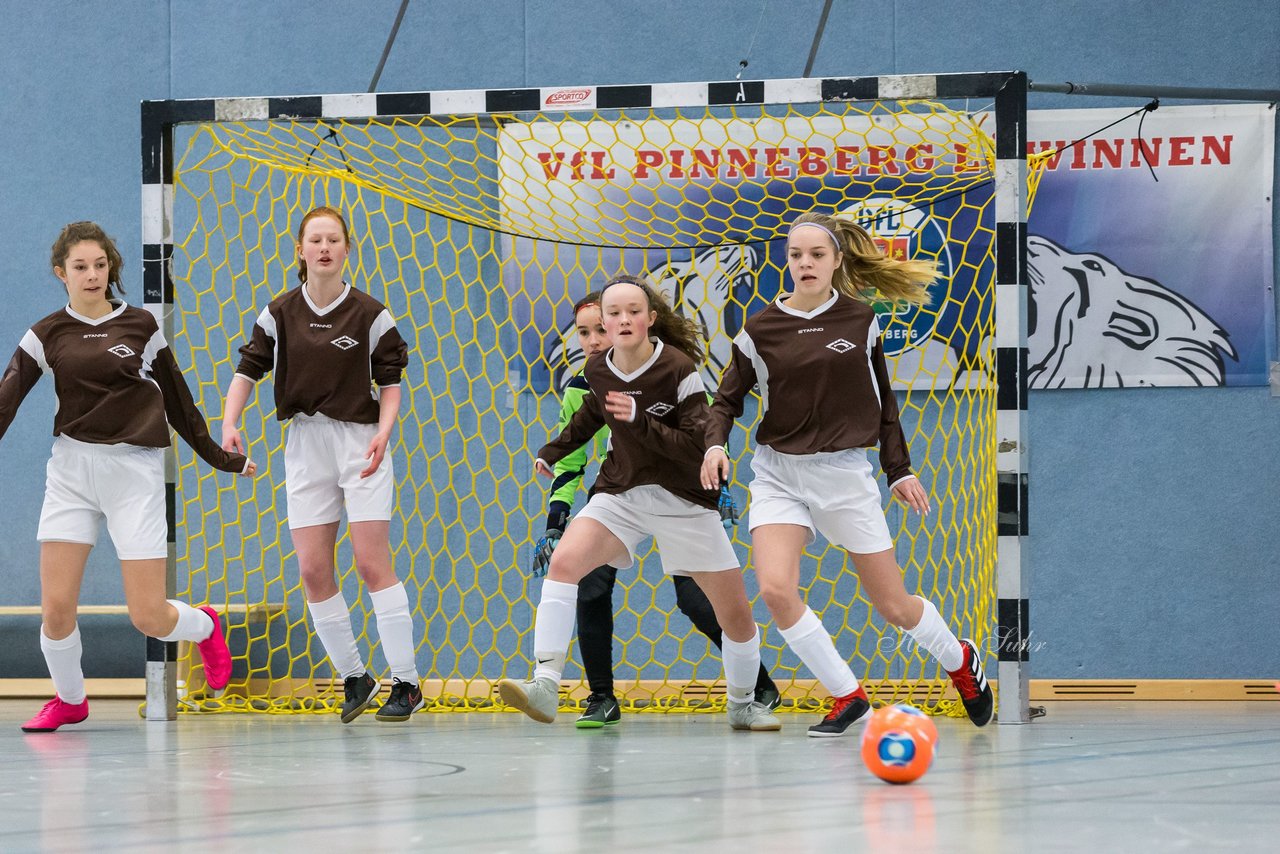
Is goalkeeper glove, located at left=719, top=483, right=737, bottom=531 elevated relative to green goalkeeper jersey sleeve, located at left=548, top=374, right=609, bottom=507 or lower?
lower

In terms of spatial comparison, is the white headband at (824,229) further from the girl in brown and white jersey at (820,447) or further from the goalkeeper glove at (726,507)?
the goalkeeper glove at (726,507)

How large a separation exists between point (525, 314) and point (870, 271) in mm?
2101

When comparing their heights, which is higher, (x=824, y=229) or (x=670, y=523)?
(x=824, y=229)

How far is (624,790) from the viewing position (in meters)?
3.05

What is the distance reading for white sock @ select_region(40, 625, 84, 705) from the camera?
4539 millimetres

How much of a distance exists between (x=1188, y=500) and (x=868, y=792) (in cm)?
361

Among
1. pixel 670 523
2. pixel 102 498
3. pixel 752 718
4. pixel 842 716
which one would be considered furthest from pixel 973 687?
pixel 102 498

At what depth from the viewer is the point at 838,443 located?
4.15 meters

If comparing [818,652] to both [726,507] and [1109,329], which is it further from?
[1109,329]

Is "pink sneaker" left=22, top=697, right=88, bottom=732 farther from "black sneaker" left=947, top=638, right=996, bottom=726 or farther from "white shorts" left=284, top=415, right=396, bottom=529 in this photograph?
"black sneaker" left=947, top=638, right=996, bottom=726

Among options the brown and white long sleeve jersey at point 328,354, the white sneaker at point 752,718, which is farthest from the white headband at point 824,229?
the white sneaker at point 752,718

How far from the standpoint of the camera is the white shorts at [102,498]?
4.48 meters

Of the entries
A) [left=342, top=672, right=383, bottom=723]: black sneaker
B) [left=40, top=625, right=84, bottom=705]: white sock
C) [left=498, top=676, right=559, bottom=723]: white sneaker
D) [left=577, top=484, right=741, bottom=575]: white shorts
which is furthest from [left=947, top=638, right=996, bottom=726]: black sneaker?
[left=40, top=625, right=84, bottom=705]: white sock

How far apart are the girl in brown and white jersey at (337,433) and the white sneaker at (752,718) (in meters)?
1.00
